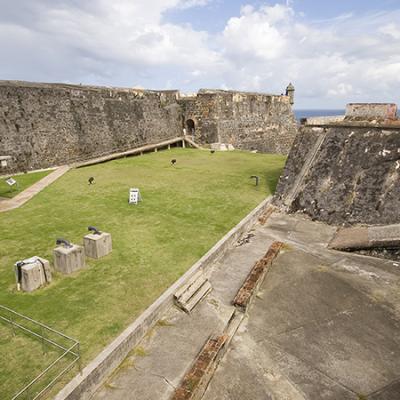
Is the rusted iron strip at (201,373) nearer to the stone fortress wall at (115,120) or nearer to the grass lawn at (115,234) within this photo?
the grass lawn at (115,234)

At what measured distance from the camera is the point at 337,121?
13.7m

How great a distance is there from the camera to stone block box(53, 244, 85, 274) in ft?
23.5

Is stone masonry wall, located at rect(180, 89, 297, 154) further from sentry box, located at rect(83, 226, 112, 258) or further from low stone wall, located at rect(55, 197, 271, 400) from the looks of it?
low stone wall, located at rect(55, 197, 271, 400)

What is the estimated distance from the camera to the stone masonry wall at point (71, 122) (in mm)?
17281

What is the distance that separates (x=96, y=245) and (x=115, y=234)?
1652 mm

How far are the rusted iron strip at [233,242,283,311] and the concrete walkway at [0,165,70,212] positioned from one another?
9.49 metres

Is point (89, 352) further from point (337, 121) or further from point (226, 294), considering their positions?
point (337, 121)

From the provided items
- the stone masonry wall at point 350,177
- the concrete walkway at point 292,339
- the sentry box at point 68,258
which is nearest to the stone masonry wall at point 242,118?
the stone masonry wall at point 350,177

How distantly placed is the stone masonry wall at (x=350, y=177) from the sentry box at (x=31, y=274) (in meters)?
9.44

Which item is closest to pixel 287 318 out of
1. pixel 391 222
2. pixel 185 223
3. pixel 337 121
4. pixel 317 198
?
pixel 185 223

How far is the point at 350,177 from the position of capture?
11.8 metres

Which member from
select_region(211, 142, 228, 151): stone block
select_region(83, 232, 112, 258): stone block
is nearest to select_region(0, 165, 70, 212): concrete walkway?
select_region(83, 232, 112, 258): stone block

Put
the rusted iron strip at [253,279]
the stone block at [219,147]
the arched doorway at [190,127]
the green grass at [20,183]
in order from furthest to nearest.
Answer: the arched doorway at [190,127], the stone block at [219,147], the green grass at [20,183], the rusted iron strip at [253,279]

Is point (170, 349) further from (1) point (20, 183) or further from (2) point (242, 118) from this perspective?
(2) point (242, 118)
